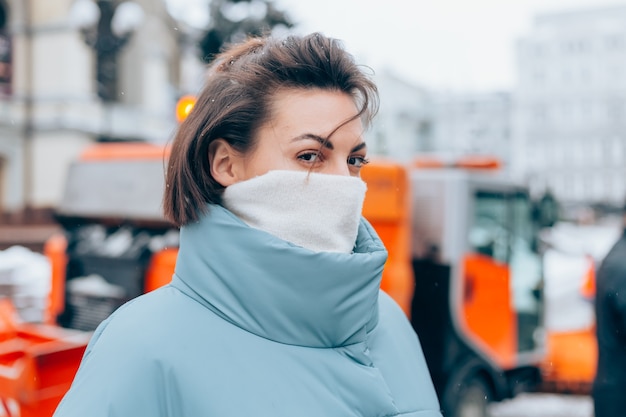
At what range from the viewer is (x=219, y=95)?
4.27 feet

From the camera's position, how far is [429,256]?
5.71 meters

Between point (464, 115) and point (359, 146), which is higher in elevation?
point (464, 115)

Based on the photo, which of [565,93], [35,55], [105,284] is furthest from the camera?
[565,93]

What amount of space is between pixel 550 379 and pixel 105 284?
4.43 m

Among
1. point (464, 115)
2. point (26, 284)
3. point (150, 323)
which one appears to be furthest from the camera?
point (464, 115)

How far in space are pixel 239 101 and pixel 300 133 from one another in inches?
5.2

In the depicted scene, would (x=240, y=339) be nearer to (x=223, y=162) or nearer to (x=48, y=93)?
(x=223, y=162)

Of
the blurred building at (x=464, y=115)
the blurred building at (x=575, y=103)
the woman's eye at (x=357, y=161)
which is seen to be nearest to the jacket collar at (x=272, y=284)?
the woman's eye at (x=357, y=161)

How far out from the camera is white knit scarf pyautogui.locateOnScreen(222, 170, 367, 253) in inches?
50.0

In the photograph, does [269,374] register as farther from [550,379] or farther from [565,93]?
[565,93]

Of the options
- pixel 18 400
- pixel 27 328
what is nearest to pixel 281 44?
pixel 18 400

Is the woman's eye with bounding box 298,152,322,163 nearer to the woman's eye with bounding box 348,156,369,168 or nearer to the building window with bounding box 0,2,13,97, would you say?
the woman's eye with bounding box 348,156,369,168

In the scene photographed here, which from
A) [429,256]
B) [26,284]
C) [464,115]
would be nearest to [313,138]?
[429,256]

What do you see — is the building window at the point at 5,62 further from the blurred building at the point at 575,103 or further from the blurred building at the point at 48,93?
the blurred building at the point at 575,103
